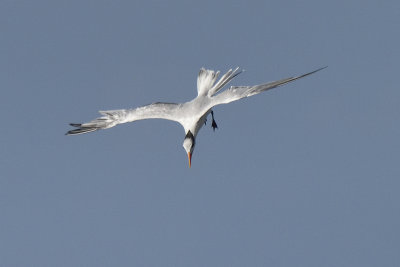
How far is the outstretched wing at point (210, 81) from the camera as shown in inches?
1252

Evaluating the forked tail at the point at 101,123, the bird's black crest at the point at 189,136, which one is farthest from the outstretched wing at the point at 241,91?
the forked tail at the point at 101,123

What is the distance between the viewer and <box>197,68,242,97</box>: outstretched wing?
31.8 meters

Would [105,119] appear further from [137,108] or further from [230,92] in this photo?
[230,92]

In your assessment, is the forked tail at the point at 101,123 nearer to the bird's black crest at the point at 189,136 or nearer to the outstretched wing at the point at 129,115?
the outstretched wing at the point at 129,115

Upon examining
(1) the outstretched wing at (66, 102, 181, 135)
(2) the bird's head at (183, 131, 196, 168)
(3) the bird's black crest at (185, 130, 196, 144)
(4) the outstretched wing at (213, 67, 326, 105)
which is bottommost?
(2) the bird's head at (183, 131, 196, 168)

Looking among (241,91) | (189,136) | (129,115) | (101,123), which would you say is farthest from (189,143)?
(101,123)

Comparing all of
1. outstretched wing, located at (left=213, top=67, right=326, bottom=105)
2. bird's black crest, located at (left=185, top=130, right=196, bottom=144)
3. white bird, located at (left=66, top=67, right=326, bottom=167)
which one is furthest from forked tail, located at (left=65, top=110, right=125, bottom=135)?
outstretched wing, located at (left=213, top=67, right=326, bottom=105)

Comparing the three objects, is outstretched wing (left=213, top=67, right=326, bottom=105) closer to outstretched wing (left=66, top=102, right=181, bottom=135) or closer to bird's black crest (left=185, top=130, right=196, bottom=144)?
bird's black crest (left=185, top=130, right=196, bottom=144)

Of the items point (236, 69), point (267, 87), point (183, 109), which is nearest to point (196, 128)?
point (183, 109)

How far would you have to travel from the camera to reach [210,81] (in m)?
32.7

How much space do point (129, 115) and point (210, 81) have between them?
3.61 metres

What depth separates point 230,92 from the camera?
28.7 meters

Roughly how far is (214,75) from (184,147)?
3.61m

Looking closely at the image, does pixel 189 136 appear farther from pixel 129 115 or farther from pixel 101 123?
pixel 101 123
